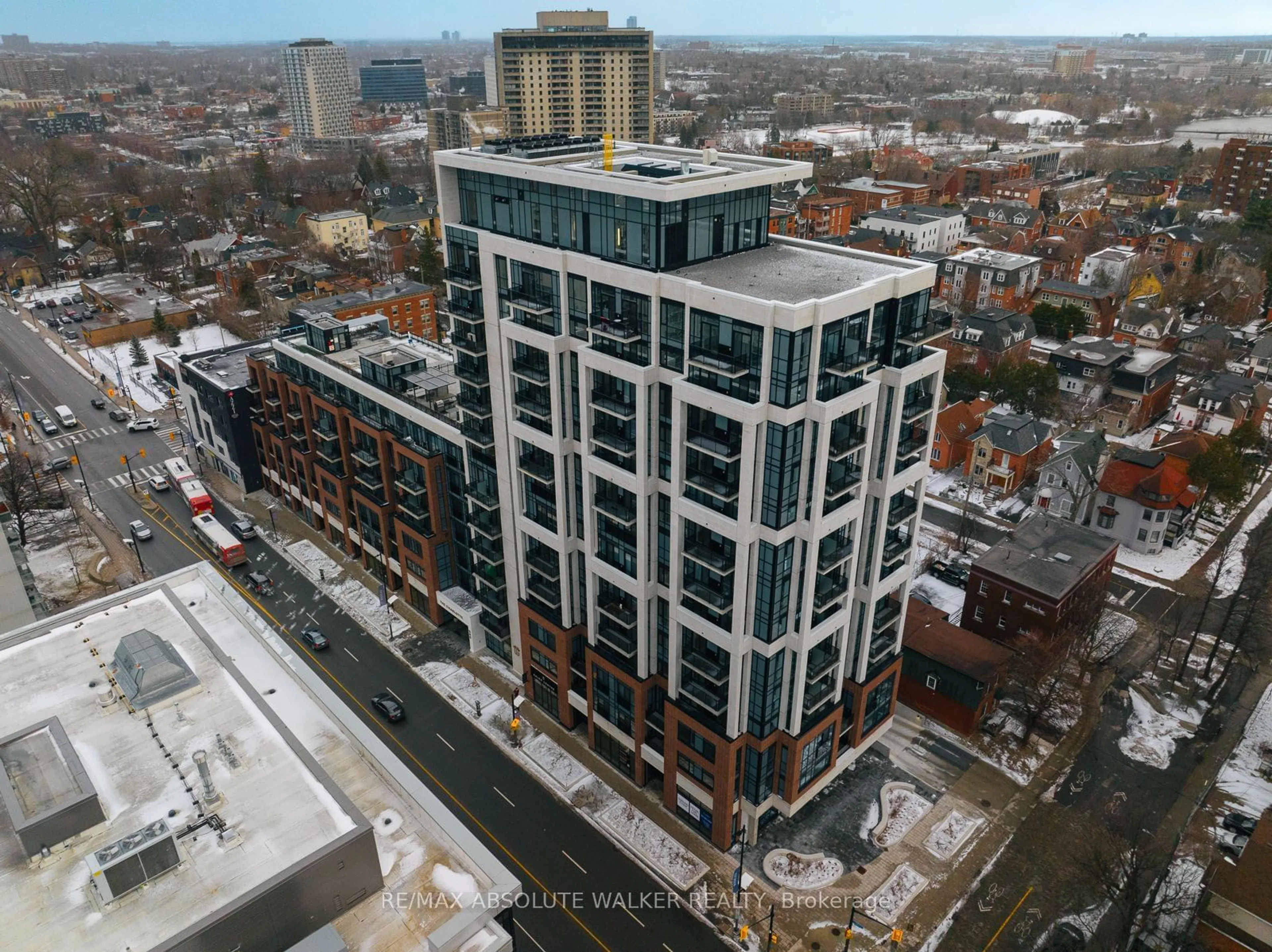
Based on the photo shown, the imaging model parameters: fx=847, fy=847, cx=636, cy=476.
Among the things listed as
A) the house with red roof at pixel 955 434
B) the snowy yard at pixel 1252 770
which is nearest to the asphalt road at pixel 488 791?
the snowy yard at pixel 1252 770

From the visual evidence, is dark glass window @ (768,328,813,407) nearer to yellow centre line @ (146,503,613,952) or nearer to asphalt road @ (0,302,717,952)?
asphalt road @ (0,302,717,952)

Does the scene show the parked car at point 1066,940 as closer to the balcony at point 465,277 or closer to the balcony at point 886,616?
the balcony at point 886,616

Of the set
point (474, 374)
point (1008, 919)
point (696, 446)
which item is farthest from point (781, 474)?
point (1008, 919)

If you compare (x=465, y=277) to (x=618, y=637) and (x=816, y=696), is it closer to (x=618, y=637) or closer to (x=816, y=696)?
(x=618, y=637)

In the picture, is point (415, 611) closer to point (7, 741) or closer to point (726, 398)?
point (7, 741)

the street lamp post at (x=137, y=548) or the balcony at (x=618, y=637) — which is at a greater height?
the balcony at (x=618, y=637)

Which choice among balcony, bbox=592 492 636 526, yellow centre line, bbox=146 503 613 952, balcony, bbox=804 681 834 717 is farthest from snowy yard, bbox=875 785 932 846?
balcony, bbox=592 492 636 526

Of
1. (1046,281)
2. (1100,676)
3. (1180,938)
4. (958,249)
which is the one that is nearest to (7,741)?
(1180,938)

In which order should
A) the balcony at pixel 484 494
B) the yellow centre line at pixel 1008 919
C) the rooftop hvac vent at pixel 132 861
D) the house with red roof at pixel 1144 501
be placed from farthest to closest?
the house with red roof at pixel 1144 501, the balcony at pixel 484 494, the yellow centre line at pixel 1008 919, the rooftop hvac vent at pixel 132 861
